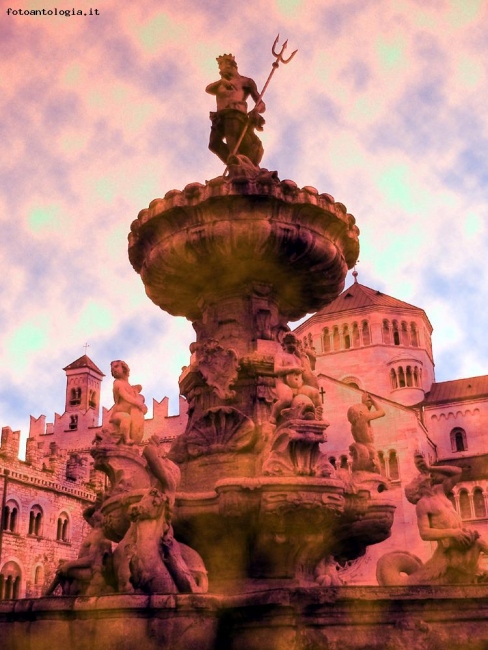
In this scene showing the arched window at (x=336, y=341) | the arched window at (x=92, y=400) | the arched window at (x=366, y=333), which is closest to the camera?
the arched window at (x=366, y=333)

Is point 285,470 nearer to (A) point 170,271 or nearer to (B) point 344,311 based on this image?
(A) point 170,271

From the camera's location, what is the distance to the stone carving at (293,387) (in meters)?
7.18

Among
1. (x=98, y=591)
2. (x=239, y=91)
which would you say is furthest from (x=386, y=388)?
(x=98, y=591)

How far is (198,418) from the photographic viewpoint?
8.14 m

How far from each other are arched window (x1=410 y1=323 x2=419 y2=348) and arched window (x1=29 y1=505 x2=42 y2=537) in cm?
3006

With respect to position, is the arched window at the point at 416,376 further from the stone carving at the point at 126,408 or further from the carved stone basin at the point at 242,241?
the stone carving at the point at 126,408

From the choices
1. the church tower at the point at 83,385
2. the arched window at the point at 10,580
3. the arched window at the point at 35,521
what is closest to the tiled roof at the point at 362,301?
the church tower at the point at 83,385

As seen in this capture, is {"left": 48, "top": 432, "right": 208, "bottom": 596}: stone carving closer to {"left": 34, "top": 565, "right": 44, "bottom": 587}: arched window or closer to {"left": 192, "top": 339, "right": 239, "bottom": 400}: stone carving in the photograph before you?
{"left": 192, "top": 339, "right": 239, "bottom": 400}: stone carving

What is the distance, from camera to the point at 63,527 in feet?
115

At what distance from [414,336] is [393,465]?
18.1 m

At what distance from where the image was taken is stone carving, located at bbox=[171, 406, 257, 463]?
769 cm

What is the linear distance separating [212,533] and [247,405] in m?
1.61

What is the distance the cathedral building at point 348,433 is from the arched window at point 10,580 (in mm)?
42

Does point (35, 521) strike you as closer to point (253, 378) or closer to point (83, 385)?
point (83, 385)
